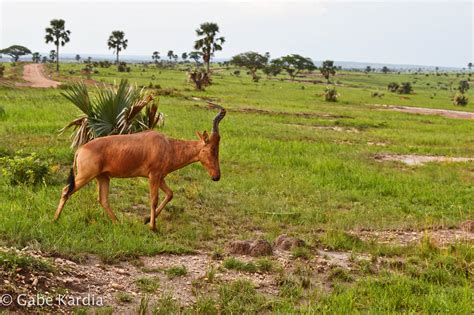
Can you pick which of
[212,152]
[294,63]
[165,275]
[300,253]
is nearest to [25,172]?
[212,152]

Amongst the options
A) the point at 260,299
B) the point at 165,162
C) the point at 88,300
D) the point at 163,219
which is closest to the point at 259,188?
the point at 163,219

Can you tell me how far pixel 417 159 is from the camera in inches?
660

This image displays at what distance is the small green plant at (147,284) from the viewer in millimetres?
5387

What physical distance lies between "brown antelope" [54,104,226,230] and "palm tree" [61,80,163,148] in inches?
61.1

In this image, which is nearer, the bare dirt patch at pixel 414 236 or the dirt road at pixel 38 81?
the bare dirt patch at pixel 414 236

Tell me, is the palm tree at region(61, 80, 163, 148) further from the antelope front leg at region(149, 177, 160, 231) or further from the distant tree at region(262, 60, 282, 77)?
the distant tree at region(262, 60, 282, 77)

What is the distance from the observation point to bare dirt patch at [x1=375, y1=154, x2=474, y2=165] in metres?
16.2

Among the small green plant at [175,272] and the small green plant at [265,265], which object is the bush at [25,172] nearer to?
the small green plant at [175,272]

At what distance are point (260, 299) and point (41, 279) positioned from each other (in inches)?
89.3

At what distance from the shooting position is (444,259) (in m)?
6.84

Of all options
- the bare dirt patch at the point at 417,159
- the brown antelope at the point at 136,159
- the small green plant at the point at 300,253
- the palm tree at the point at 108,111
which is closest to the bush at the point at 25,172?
the palm tree at the point at 108,111

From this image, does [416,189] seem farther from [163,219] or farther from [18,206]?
[18,206]

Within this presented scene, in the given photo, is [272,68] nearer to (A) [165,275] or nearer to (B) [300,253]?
(B) [300,253]

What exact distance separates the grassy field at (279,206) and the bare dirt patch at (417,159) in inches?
17.1
